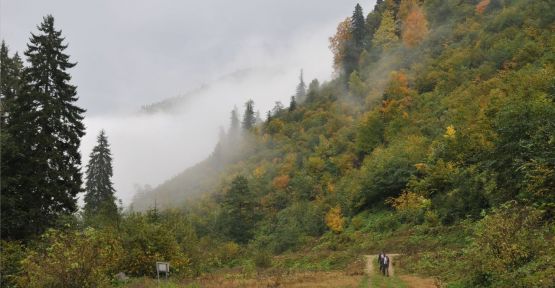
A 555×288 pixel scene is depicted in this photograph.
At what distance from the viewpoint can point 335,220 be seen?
161ft

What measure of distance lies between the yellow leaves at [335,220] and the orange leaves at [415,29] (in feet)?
164

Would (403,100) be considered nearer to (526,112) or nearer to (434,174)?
(434,174)

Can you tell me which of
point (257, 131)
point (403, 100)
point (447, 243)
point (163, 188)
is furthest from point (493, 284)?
point (163, 188)

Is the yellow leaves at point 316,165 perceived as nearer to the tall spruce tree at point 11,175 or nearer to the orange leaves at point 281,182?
the orange leaves at point 281,182

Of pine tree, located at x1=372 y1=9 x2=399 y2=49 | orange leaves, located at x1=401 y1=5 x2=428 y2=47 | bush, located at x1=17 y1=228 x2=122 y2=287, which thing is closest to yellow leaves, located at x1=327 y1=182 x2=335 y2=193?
orange leaves, located at x1=401 y1=5 x2=428 y2=47

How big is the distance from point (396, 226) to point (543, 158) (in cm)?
2113

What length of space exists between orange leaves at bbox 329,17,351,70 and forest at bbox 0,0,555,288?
812 cm

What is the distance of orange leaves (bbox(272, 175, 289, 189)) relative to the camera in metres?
74.1

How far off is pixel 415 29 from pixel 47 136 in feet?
255

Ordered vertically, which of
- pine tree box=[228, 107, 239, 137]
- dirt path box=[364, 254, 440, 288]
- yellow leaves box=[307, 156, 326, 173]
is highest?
pine tree box=[228, 107, 239, 137]

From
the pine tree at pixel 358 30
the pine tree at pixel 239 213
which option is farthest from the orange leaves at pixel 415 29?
the pine tree at pixel 239 213

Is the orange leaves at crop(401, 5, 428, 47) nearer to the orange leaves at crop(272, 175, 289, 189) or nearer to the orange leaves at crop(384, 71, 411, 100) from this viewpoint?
the orange leaves at crop(384, 71, 411, 100)

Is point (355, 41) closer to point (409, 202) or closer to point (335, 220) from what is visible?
point (335, 220)

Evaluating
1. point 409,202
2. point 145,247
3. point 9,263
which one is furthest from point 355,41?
point 9,263
